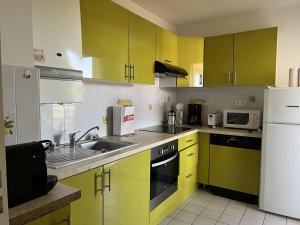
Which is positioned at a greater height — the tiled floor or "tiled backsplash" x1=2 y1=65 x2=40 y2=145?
"tiled backsplash" x1=2 y1=65 x2=40 y2=145

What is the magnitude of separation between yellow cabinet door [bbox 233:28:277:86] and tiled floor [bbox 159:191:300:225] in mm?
1472

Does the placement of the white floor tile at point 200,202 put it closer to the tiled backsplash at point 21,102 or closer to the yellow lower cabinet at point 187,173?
the yellow lower cabinet at point 187,173

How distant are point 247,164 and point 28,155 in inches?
95.1

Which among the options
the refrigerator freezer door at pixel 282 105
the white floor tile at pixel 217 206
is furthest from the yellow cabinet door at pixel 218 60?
the white floor tile at pixel 217 206

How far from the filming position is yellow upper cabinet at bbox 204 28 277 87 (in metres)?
2.58

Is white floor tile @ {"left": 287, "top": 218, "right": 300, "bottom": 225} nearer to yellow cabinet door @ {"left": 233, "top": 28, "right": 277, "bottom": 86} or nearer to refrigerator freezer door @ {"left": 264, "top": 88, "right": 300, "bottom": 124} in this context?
refrigerator freezer door @ {"left": 264, "top": 88, "right": 300, "bottom": 124}

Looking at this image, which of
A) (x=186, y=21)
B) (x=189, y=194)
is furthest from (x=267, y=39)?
(x=189, y=194)

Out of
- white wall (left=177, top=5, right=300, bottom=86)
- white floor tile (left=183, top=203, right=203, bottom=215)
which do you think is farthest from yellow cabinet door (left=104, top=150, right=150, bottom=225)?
white wall (left=177, top=5, right=300, bottom=86)

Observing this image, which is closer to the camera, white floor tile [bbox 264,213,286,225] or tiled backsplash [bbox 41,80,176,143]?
tiled backsplash [bbox 41,80,176,143]

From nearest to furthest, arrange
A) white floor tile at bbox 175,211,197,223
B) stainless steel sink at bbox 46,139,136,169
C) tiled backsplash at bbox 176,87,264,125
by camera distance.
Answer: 1. stainless steel sink at bbox 46,139,136,169
2. white floor tile at bbox 175,211,197,223
3. tiled backsplash at bbox 176,87,264,125

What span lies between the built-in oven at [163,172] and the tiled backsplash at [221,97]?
1197 mm

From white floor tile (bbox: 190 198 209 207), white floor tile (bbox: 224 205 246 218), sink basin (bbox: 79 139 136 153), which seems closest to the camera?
sink basin (bbox: 79 139 136 153)

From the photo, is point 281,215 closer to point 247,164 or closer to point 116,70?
point 247,164

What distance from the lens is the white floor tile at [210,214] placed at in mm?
2334
